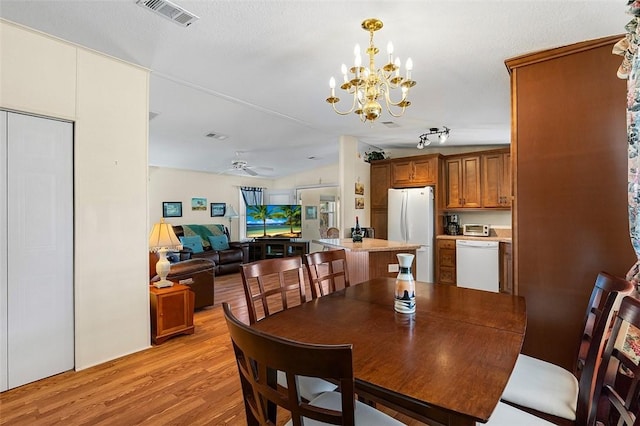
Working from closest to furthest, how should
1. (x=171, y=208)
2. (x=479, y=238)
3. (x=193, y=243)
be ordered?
1. (x=479, y=238)
2. (x=193, y=243)
3. (x=171, y=208)

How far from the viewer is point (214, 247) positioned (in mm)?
7008

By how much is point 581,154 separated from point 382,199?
3.98 metres

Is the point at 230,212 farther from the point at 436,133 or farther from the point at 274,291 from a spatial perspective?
the point at 274,291

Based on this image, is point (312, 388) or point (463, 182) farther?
point (463, 182)

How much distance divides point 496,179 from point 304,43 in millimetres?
4145

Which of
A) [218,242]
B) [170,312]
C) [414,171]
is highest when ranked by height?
[414,171]

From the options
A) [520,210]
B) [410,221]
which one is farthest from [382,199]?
[520,210]

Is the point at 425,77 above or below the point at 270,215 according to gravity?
above

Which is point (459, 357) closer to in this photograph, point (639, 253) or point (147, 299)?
point (639, 253)

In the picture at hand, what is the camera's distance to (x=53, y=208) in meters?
2.43

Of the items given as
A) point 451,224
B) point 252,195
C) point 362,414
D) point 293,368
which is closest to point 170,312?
point 362,414

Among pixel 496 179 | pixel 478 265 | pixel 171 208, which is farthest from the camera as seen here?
pixel 171 208

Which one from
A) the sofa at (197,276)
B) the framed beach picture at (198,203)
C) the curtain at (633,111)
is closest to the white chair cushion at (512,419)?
the curtain at (633,111)

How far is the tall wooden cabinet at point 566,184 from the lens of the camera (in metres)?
2.03
